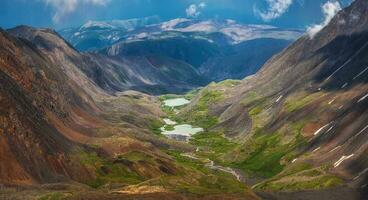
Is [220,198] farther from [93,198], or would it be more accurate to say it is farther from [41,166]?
[41,166]

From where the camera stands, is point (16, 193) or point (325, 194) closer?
point (16, 193)

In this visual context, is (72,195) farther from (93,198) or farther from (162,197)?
(162,197)

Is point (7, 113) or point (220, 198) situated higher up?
point (7, 113)

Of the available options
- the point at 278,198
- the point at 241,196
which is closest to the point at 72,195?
the point at 241,196

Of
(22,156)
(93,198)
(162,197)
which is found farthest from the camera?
(22,156)

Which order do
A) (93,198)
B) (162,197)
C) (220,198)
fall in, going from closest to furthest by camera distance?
(93,198), (162,197), (220,198)

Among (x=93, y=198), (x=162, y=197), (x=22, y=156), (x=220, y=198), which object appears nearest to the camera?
(x=93, y=198)

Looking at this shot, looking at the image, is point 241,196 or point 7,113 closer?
point 241,196

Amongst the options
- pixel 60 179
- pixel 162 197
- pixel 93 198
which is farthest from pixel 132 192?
pixel 60 179

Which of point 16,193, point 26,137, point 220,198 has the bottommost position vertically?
point 16,193
